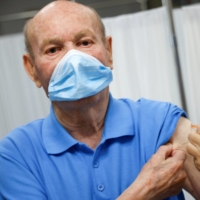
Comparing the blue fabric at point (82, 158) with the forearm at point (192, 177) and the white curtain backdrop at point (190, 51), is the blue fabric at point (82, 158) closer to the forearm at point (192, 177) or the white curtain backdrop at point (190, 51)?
the forearm at point (192, 177)

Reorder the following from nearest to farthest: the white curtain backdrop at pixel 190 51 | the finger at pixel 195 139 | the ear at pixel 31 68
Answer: the finger at pixel 195 139 < the ear at pixel 31 68 < the white curtain backdrop at pixel 190 51

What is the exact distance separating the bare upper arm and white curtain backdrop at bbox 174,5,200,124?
1376 mm

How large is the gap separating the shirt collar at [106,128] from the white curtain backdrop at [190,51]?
136cm

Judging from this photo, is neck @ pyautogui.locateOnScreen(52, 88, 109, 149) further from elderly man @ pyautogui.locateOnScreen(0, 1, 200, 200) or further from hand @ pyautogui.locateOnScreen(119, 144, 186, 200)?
hand @ pyautogui.locateOnScreen(119, 144, 186, 200)

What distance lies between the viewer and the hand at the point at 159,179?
30.5 inches

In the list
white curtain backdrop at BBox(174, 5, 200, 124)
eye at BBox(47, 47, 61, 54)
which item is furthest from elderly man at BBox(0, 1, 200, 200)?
white curtain backdrop at BBox(174, 5, 200, 124)

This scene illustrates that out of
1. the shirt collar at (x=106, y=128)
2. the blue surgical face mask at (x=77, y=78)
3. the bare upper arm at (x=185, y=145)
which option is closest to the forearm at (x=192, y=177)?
the bare upper arm at (x=185, y=145)

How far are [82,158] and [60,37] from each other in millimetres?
373

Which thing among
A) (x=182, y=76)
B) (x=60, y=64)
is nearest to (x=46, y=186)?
(x=60, y=64)

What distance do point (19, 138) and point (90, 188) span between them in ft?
0.93

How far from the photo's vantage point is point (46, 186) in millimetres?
837

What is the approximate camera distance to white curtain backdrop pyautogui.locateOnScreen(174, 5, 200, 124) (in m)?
2.16

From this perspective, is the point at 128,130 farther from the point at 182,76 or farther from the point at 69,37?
the point at 182,76

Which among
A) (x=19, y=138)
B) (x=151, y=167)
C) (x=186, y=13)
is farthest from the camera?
(x=186, y=13)
